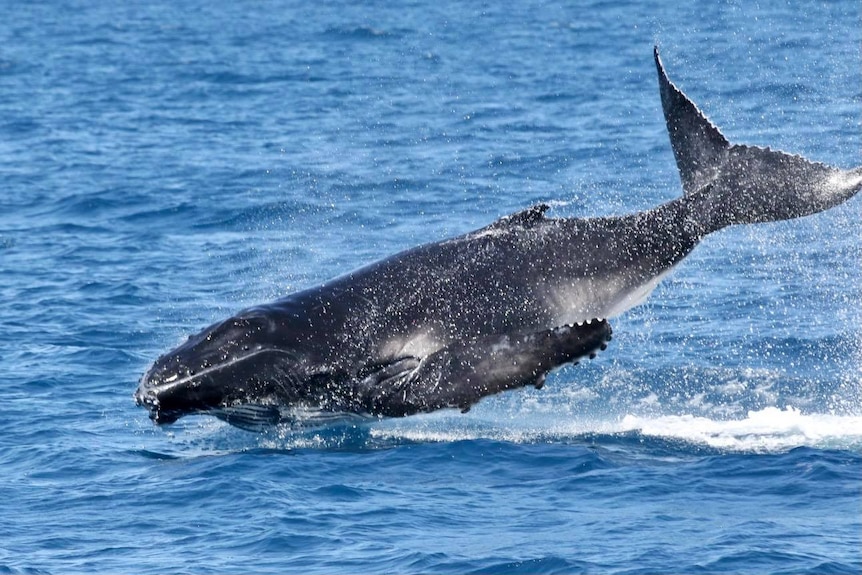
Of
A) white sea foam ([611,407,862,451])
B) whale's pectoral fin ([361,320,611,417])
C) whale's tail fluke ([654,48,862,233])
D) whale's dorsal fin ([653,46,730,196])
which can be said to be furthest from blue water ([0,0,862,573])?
whale's tail fluke ([654,48,862,233])

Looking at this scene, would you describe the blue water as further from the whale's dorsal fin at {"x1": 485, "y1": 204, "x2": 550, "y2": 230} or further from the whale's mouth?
the whale's dorsal fin at {"x1": 485, "y1": 204, "x2": 550, "y2": 230}

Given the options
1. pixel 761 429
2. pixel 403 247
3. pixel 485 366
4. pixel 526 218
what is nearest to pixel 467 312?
pixel 485 366

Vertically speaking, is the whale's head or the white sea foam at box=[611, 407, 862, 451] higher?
the whale's head

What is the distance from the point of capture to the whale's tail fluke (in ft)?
77.9

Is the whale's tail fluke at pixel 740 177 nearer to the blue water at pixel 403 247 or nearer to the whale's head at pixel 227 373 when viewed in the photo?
the blue water at pixel 403 247

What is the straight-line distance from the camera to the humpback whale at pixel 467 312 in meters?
21.7

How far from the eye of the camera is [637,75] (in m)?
62.4

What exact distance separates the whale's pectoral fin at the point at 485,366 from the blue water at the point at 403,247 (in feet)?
5.19

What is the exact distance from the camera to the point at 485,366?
2145cm

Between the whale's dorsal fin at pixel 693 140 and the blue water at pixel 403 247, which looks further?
the whale's dorsal fin at pixel 693 140

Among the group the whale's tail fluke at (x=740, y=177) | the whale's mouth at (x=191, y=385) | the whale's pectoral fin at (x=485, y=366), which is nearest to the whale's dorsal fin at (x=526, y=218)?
the whale's pectoral fin at (x=485, y=366)

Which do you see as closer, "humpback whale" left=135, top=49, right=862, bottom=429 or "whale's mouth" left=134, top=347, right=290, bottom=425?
"humpback whale" left=135, top=49, right=862, bottom=429

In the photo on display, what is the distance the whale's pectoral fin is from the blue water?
1.58 metres

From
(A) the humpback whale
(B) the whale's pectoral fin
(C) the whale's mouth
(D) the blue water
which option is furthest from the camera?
(C) the whale's mouth
